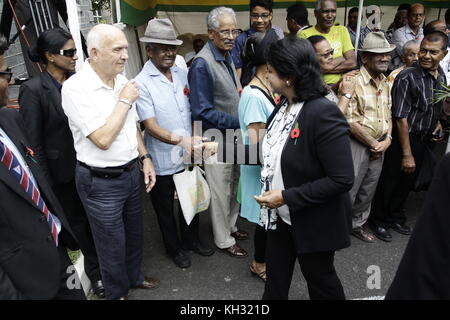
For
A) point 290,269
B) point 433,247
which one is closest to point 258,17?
point 290,269

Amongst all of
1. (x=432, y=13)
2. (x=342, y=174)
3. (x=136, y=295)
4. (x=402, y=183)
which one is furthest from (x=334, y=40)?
(x=432, y=13)

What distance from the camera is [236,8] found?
274 inches

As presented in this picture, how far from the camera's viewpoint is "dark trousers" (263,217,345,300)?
1952 millimetres

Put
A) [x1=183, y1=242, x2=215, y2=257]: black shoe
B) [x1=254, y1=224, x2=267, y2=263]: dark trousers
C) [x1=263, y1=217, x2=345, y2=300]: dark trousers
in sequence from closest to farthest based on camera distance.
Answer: [x1=263, y1=217, x2=345, y2=300]: dark trousers → [x1=254, y1=224, x2=267, y2=263]: dark trousers → [x1=183, y1=242, x2=215, y2=257]: black shoe

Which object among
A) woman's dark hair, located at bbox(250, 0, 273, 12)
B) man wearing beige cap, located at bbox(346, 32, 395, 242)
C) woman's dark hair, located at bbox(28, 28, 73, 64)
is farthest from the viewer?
woman's dark hair, located at bbox(250, 0, 273, 12)

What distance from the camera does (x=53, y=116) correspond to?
7.75ft

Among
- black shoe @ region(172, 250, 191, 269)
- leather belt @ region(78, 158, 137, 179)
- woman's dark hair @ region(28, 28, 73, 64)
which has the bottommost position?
black shoe @ region(172, 250, 191, 269)

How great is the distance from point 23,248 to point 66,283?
0.43 meters

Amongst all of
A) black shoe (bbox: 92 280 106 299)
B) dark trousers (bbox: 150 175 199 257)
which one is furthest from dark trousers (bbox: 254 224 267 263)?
black shoe (bbox: 92 280 106 299)

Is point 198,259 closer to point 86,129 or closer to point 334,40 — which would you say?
point 86,129

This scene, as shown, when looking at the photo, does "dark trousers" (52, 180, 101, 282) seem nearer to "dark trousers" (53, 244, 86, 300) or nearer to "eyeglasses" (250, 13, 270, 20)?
"dark trousers" (53, 244, 86, 300)

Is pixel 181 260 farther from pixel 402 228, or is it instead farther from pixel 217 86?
pixel 402 228

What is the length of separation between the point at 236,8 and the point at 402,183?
A: 16.3 feet

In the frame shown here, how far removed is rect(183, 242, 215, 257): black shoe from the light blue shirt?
833 millimetres
